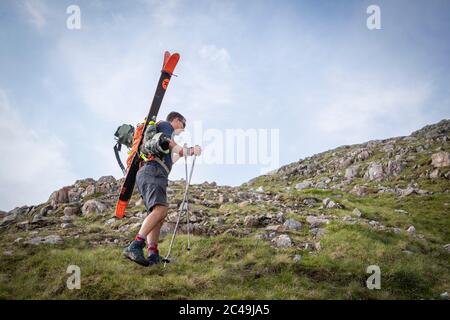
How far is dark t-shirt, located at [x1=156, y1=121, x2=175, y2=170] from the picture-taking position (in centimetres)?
732

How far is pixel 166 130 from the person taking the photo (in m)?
7.34

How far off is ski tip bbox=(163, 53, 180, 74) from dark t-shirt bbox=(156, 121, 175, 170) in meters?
2.27

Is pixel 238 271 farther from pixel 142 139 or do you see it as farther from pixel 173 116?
pixel 173 116

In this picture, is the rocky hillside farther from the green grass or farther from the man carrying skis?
the man carrying skis

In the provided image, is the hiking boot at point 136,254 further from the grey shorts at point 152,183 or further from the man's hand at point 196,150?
the man's hand at point 196,150

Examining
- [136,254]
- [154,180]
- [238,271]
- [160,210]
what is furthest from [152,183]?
[238,271]

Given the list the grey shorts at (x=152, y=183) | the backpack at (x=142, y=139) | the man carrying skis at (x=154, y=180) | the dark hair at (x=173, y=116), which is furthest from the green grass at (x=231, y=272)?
the dark hair at (x=173, y=116)

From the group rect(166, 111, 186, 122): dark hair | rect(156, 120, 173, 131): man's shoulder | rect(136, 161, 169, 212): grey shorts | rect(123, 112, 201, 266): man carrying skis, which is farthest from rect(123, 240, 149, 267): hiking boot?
rect(166, 111, 186, 122): dark hair

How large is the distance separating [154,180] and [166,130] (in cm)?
115

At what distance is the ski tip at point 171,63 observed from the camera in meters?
8.93

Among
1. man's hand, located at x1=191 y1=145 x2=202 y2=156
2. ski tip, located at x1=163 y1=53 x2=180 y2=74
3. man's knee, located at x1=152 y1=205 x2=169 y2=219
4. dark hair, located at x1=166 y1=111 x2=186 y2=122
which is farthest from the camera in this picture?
ski tip, located at x1=163 y1=53 x2=180 y2=74

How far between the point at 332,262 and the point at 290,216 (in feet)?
16.1

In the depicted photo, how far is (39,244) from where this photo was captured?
30.3 ft
